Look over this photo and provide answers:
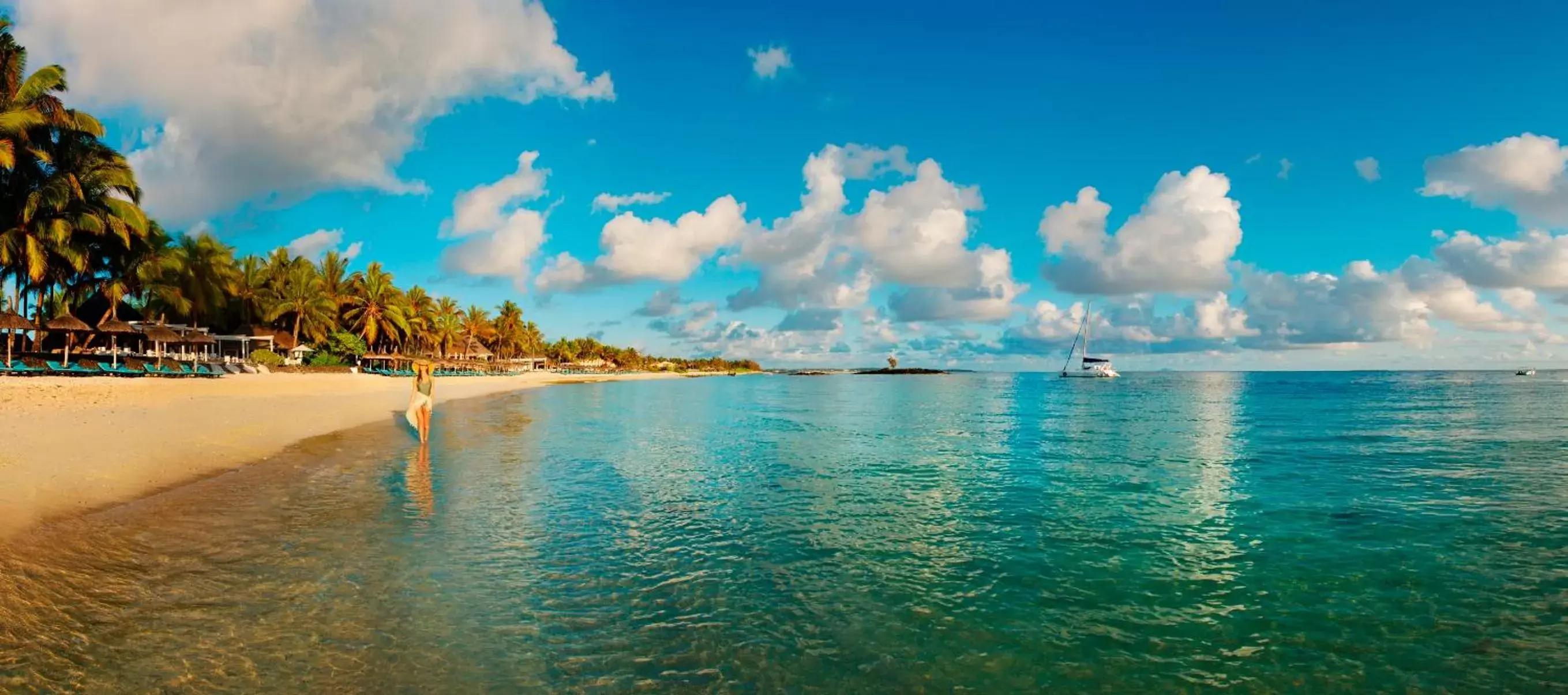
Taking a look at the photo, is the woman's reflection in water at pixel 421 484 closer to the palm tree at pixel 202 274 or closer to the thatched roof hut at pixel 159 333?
the thatched roof hut at pixel 159 333

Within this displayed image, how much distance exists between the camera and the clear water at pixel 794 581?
6297mm

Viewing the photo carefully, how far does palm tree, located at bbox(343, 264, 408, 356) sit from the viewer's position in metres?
84.5

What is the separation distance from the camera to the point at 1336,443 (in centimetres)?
2741

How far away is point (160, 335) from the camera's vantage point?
51.0 metres

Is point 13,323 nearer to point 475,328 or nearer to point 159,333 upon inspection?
point 159,333

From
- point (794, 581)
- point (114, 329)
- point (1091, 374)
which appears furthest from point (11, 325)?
point (1091, 374)

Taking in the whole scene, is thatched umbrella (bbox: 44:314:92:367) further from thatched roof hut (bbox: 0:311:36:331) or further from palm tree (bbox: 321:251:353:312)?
palm tree (bbox: 321:251:353:312)

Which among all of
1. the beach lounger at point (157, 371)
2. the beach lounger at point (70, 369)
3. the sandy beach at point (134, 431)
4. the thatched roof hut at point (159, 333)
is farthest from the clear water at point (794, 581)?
the thatched roof hut at point (159, 333)

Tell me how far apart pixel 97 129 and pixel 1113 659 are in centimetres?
5728

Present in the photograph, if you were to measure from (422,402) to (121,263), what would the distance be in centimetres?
4534

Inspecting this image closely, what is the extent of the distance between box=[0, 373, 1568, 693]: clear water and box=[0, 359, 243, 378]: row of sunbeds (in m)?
31.6

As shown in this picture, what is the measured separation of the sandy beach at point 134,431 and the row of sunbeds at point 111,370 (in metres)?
2.62

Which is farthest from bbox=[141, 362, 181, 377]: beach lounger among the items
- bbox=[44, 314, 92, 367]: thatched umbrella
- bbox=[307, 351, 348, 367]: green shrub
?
bbox=[307, 351, 348, 367]: green shrub

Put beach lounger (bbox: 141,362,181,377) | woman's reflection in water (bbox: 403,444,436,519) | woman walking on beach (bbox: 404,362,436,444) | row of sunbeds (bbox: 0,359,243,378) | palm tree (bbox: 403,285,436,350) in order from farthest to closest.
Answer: palm tree (bbox: 403,285,436,350) → beach lounger (bbox: 141,362,181,377) → row of sunbeds (bbox: 0,359,243,378) → woman walking on beach (bbox: 404,362,436,444) → woman's reflection in water (bbox: 403,444,436,519)
